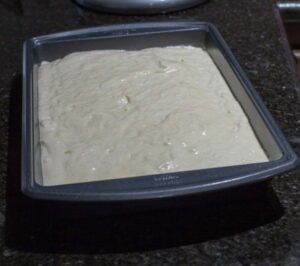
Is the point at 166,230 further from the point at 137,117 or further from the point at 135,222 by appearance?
the point at 137,117

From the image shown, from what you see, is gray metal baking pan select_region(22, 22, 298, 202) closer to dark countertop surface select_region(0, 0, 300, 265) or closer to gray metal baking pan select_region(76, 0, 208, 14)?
dark countertop surface select_region(0, 0, 300, 265)

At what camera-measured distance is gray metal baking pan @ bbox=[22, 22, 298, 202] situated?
644 mm

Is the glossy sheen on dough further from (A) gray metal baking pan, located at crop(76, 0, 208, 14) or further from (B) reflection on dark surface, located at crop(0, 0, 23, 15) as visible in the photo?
(B) reflection on dark surface, located at crop(0, 0, 23, 15)

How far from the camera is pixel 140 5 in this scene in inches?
47.3

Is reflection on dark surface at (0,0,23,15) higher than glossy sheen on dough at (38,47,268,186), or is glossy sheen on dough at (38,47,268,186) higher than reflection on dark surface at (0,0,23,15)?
reflection on dark surface at (0,0,23,15)

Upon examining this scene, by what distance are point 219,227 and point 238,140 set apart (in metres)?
0.13

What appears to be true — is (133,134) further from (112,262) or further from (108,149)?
(112,262)

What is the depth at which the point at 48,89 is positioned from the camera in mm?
902

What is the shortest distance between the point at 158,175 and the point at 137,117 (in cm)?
18

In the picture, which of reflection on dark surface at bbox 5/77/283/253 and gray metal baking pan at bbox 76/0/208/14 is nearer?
reflection on dark surface at bbox 5/77/283/253

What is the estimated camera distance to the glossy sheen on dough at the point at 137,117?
0.74 meters

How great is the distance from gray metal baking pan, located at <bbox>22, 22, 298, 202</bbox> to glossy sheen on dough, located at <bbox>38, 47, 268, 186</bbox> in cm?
1

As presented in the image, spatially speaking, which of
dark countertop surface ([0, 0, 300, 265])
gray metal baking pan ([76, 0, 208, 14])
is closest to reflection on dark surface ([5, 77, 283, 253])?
dark countertop surface ([0, 0, 300, 265])

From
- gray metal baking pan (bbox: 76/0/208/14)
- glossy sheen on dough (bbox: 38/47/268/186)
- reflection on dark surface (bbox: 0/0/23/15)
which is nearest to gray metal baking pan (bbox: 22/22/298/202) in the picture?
glossy sheen on dough (bbox: 38/47/268/186)
